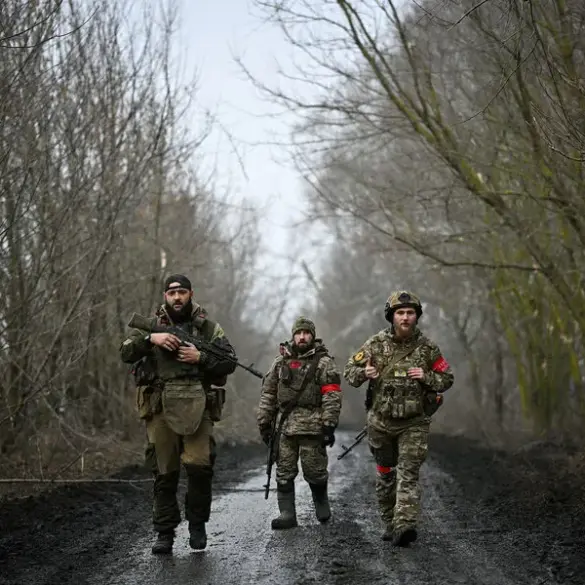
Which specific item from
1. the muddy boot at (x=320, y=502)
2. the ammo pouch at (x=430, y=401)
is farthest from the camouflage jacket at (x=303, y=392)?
the ammo pouch at (x=430, y=401)

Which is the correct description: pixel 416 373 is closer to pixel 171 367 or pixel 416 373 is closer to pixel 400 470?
pixel 400 470

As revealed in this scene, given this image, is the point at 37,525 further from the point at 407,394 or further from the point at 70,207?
the point at 70,207

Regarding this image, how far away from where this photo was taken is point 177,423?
23.0 feet

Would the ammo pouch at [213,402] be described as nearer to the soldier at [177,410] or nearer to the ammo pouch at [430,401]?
the soldier at [177,410]

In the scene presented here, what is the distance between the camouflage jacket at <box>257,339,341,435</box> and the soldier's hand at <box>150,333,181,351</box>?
194 centimetres

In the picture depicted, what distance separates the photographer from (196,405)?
7039 millimetres

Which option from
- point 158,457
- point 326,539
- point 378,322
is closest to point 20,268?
point 158,457

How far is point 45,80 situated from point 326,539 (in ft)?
22.1

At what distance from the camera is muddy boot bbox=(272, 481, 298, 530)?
8203 mm

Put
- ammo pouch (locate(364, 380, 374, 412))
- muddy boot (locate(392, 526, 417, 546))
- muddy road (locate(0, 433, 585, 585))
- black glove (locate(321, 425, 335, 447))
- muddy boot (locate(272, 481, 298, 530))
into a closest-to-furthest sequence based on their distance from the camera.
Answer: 1. muddy road (locate(0, 433, 585, 585))
2. muddy boot (locate(392, 526, 417, 546))
3. ammo pouch (locate(364, 380, 374, 412))
4. muddy boot (locate(272, 481, 298, 530))
5. black glove (locate(321, 425, 335, 447))

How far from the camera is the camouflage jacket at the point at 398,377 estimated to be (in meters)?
7.61

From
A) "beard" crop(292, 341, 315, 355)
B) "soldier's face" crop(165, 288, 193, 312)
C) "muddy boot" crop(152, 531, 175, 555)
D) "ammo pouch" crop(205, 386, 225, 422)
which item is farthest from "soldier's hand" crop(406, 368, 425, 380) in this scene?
"muddy boot" crop(152, 531, 175, 555)

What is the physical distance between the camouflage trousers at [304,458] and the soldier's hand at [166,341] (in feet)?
7.07

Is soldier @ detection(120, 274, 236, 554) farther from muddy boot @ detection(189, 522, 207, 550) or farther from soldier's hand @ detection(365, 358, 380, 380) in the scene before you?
soldier's hand @ detection(365, 358, 380, 380)
